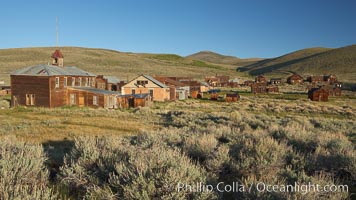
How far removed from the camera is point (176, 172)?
4.90 meters

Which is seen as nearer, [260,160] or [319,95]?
[260,160]

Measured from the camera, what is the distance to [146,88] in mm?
44938

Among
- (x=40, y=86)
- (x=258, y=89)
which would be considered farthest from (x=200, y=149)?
(x=258, y=89)

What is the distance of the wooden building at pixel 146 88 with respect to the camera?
4494 centimetres

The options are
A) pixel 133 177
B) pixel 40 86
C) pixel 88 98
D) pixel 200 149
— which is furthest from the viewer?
pixel 88 98

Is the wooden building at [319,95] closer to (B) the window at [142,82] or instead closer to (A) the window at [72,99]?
(B) the window at [142,82]

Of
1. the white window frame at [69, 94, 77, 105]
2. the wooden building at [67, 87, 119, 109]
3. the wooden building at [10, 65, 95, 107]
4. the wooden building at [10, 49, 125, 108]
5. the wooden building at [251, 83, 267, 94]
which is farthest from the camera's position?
the wooden building at [251, 83, 267, 94]

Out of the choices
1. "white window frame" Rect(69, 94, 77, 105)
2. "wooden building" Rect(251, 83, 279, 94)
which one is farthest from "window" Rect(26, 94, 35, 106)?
"wooden building" Rect(251, 83, 279, 94)

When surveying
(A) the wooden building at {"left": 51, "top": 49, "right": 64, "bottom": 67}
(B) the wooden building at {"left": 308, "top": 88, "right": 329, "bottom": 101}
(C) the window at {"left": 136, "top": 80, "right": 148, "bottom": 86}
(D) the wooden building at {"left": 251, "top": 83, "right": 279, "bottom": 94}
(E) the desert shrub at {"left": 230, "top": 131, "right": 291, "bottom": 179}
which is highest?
(A) the wooden building at {"left": 51, "top": 49, "right": 64, "bottom": 67}

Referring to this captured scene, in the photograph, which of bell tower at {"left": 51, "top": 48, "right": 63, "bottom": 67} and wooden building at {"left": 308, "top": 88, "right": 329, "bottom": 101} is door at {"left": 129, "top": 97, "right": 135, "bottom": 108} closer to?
bell tower at {"left": 51, "top": 48, "right": 63, "bottom": 67}

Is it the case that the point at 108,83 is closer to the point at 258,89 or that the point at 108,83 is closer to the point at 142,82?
the point at 142,82

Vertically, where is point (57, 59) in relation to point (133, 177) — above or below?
above

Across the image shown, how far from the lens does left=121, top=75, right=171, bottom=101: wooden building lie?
44.9m

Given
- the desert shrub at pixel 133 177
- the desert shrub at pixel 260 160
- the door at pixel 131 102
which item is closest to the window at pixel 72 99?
the door at pixel 131 102
